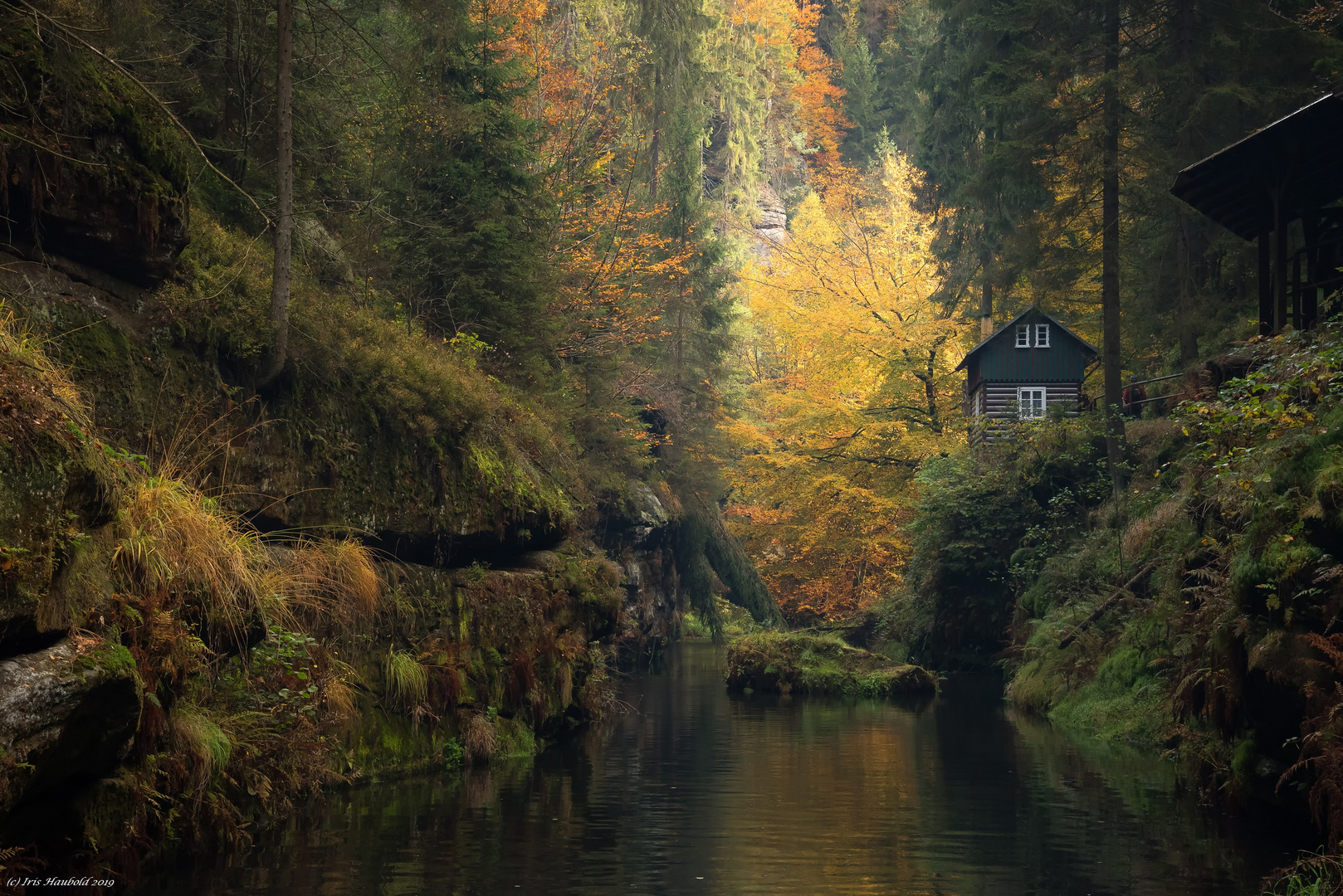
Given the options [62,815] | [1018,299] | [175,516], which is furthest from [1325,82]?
[62,815]

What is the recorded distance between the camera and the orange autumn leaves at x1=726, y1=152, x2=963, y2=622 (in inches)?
1574

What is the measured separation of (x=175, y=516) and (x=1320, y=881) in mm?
9486

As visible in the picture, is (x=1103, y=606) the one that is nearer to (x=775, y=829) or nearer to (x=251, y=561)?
(x=775, y=829)

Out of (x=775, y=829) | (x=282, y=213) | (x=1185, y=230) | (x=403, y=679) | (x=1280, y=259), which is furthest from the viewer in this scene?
(x=1185, y=230)

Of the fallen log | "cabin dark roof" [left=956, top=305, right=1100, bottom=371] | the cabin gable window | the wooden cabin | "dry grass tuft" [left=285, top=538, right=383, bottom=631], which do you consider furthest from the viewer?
the cabin gable window

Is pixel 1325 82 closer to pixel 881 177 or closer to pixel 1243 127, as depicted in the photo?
pixel 1243 127

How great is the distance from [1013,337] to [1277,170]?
20288 millimetres

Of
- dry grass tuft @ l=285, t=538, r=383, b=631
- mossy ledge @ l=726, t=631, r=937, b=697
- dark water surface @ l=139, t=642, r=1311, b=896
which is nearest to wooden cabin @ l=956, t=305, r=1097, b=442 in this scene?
mossy ledge @ l=726, t=631, r=937, b=697

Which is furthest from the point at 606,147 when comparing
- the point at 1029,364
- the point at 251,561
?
the point at 251,561

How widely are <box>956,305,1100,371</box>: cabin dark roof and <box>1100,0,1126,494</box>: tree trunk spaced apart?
30.4 feet

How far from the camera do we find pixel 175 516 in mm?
10234

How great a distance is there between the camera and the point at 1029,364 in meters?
37.6

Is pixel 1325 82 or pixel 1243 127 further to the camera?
pixel 1243 127

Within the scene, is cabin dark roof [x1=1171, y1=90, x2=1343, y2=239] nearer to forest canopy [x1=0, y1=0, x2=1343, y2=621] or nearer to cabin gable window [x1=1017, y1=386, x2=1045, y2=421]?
forest canopy [x1=0, y1=0, x2=1343, y2=621]
